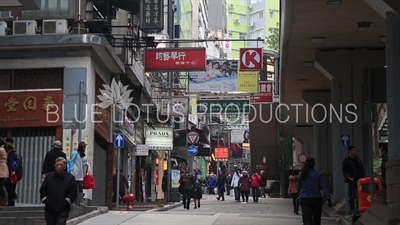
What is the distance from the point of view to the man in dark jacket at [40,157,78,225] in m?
11.7

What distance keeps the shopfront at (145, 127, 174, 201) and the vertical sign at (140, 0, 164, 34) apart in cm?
952

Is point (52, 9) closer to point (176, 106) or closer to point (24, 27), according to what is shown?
point (24, 27)

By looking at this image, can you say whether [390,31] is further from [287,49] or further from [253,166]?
[253,166]

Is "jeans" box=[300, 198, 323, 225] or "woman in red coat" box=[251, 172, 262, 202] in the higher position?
"jeans" box=[300, 198, 323, 225]

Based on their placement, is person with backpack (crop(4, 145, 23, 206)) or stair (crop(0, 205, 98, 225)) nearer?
stair (crop(0, 205, 98, 225))

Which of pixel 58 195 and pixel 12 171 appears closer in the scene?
pixel 58 195

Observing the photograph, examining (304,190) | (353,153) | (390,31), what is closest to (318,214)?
(304,190)

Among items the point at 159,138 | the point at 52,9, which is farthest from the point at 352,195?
the point at 159,138

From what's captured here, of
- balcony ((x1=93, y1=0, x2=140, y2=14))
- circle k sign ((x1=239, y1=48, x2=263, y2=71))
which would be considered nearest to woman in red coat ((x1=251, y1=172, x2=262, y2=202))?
circle k sign ((x1=239, y1=48, x2=263, y2=71))

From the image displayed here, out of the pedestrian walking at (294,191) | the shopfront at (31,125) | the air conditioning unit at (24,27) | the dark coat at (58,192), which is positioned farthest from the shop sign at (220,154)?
the dark coat at (58,192)

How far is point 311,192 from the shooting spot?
13.5 m

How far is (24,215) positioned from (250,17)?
397ft

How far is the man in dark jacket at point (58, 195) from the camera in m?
11.7

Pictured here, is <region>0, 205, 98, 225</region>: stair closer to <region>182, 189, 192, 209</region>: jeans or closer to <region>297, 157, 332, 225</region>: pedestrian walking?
<region>297, 157, 332, 225</region>: pedestrian walking
